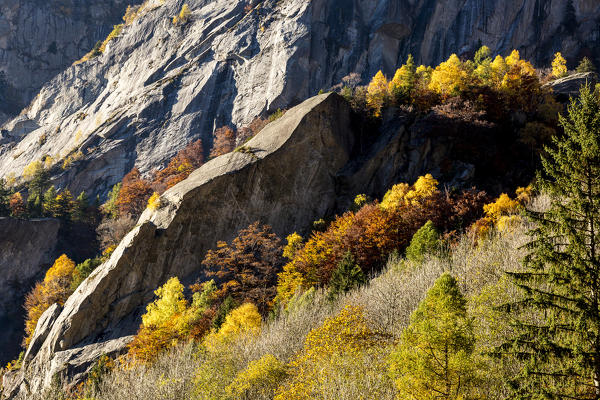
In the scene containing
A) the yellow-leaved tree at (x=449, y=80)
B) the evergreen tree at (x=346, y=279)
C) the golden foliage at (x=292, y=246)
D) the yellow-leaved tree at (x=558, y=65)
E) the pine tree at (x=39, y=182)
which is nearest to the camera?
the evergreen tree at (x=346, y=279)

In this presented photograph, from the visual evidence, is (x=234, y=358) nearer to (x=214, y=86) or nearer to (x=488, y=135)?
(x=488, y=135)

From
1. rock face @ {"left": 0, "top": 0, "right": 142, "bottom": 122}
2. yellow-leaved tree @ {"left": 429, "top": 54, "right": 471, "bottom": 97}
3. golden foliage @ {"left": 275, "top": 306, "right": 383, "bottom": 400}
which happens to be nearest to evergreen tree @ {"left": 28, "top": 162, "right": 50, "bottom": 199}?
rock face @ {"left": 0, "top": 0, "right": 142, "bottom": 122}

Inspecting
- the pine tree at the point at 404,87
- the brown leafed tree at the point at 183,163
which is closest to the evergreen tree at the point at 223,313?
the pine tree at the point at 404,87

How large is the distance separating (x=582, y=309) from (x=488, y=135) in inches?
1475

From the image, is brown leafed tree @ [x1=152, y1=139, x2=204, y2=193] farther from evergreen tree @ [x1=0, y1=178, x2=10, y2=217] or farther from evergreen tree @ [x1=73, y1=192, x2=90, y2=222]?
evergreen tree @ [x1=0, y1=178, x2=10, y2=217]

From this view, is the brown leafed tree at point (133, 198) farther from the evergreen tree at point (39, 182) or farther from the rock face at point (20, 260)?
the evergreen tree at point (39, 182)

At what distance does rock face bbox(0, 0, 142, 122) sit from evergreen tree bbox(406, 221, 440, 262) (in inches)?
5137

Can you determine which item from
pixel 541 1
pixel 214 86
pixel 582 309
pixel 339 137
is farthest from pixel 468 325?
pixel 541 1

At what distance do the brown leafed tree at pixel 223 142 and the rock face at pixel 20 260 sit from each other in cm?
2786

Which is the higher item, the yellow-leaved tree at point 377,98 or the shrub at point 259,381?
the yellow-leaved tree at point 377,98

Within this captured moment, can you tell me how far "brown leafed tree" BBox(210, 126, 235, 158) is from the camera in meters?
64.4

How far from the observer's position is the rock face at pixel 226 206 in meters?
32.8

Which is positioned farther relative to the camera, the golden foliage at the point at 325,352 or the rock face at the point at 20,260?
the rock face at the point at 20,260

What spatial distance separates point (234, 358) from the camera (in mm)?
13906
